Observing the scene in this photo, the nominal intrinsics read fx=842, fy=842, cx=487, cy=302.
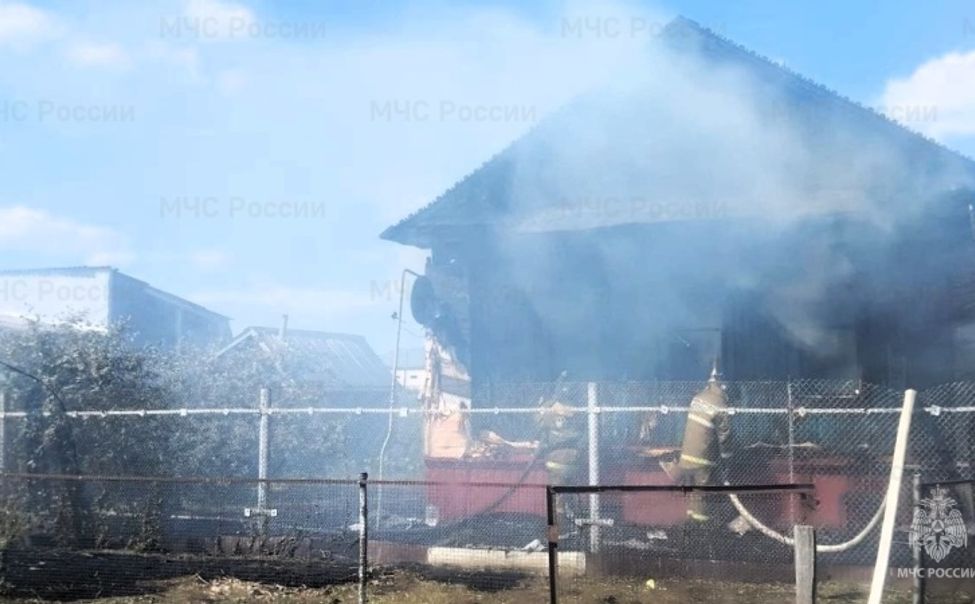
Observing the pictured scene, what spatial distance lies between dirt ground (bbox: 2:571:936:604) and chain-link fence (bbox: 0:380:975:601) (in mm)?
120

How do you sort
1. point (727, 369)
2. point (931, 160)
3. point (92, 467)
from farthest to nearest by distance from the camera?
point (727, 369)
point (931, 160)
point (92, 467)

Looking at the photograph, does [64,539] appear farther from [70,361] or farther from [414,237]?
[414,237]

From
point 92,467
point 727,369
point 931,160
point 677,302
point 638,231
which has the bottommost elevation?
point 92,467

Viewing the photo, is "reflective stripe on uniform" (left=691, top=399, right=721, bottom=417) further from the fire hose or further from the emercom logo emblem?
the emercom logo emblem

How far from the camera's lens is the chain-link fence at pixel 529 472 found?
7.77 metres

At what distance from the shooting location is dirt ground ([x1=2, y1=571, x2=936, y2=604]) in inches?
263

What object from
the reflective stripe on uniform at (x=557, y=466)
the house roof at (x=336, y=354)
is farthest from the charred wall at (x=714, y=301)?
the house roof at (x=336, y=354)

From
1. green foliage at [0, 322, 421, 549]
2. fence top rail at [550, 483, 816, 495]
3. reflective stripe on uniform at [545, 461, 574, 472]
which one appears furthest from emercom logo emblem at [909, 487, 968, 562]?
green foliage at [0, 322, 421, 549]

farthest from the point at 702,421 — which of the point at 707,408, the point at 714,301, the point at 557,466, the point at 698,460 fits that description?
the point at 714,301

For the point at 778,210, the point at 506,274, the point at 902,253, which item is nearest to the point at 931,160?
the point at 902,253

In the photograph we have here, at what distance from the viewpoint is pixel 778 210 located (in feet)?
33.3

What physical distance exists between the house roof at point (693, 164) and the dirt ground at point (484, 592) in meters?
4.91

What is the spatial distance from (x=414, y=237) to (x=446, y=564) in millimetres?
5439

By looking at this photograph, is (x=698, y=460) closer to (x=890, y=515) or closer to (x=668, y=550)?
(x=668, y=550)
